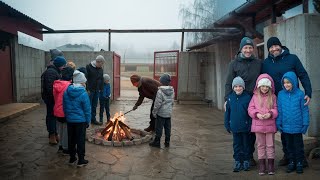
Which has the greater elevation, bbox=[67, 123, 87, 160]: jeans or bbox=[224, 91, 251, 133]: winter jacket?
bbox=[224, 91, 251, 133]: winter jacket

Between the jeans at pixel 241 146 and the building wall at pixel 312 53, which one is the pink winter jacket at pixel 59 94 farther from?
the building wall at pixel 312 53

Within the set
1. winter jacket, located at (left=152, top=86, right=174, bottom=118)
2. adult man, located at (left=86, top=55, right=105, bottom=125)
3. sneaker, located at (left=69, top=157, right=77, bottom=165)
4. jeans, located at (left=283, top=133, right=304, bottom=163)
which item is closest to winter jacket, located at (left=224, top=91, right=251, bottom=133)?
jeans, located at (left=283, top=133, right=304, bottom=163)

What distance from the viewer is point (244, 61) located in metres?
5.10

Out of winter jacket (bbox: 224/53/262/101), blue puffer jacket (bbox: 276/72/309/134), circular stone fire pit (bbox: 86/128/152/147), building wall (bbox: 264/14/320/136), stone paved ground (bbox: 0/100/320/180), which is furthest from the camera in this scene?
circular stone fire pit (bbox: 86/128/152/147)

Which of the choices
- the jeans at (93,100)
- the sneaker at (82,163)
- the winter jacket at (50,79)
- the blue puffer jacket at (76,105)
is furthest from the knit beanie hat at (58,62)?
the jeans at (93,100)

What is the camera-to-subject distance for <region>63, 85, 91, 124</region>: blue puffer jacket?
5117mm

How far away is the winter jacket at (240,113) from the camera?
16.2 ft

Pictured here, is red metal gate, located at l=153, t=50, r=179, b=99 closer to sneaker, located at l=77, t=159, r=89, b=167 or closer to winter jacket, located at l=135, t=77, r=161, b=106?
winter jacket, located at l=135, t=77, r=161, b=106

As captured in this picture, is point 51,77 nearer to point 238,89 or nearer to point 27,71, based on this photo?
point 238,89

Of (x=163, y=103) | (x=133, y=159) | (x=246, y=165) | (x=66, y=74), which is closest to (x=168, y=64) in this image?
(x=163, y=103)

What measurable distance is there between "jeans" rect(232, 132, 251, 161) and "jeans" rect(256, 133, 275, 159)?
0.69ft

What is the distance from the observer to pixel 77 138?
518cm

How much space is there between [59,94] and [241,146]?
11.0 ft

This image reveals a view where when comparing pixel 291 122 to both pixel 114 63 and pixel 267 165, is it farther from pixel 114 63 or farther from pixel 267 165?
pixel 114 63
